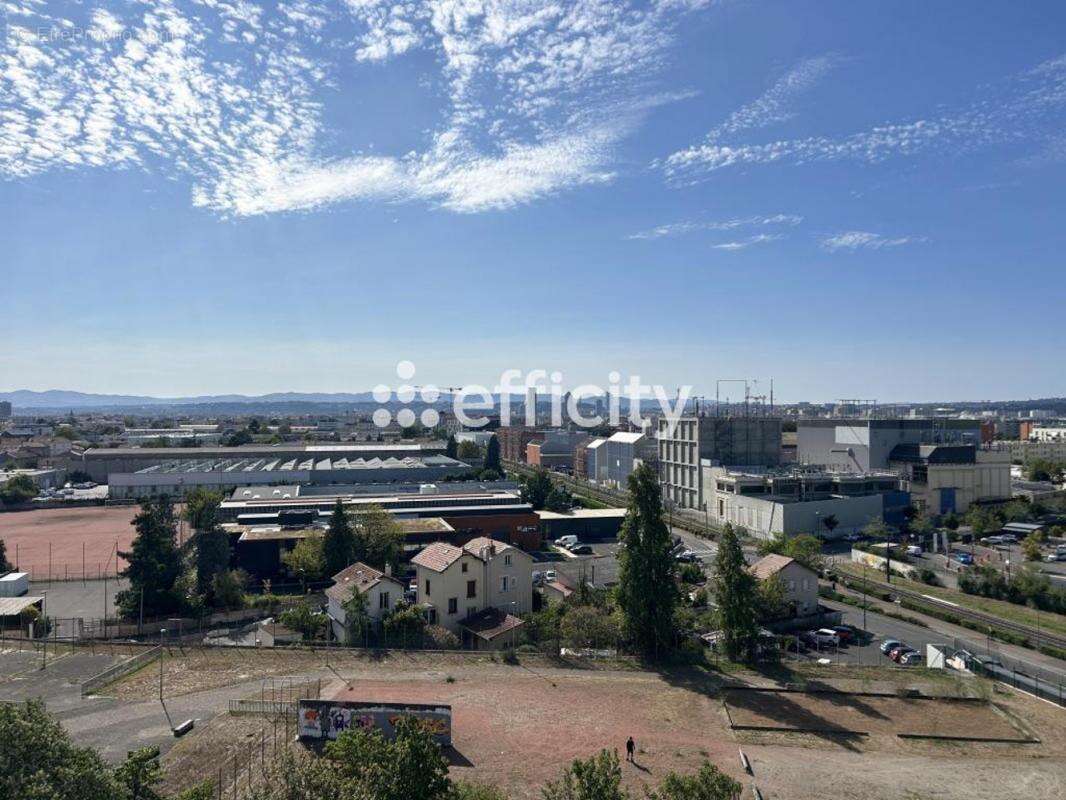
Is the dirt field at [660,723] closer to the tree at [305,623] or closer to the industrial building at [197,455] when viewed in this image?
the tree at [305,623]

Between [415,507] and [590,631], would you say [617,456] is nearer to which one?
[415,507]

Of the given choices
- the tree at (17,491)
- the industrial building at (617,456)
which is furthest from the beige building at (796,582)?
the tree at (17,491)

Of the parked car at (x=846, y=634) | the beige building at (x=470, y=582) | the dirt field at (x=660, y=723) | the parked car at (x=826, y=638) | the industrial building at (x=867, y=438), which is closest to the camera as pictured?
the dirt field at (x=660, y=723)

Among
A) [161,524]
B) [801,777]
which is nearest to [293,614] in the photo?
[161,524]

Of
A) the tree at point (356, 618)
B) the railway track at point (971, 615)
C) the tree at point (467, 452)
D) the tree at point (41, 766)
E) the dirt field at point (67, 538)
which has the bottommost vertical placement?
the railway track at point (971, 615)

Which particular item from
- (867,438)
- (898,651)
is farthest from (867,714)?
(867,438)

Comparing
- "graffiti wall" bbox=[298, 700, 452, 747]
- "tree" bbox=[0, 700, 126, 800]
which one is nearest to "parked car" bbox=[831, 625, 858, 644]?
"graffiti wall" bbox=[298, 700, 452, 747]

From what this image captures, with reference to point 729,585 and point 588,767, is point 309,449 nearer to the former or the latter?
point 729,585
